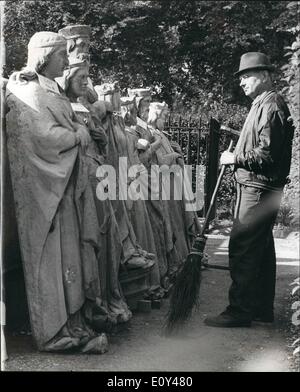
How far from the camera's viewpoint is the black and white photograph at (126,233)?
490 cm

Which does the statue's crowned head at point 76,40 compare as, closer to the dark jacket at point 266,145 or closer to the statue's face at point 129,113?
the statue's face at point 129,113

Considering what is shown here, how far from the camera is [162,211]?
7652 mm

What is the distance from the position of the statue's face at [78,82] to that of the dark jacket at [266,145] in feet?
5.09

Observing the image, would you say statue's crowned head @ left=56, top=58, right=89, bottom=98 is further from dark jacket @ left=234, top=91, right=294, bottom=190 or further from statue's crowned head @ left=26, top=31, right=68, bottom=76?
dark jacket @ left=234, top=91, right=294, bottom=190

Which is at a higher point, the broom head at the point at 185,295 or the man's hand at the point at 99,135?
the man's hand at the point at 99,135

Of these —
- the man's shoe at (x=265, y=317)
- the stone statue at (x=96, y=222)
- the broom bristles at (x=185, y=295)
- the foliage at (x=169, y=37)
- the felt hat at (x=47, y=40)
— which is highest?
the foliage at (x=169, y=37)

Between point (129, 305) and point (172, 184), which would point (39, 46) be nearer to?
point (129, 305)

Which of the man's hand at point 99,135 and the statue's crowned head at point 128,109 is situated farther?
the statue's crowned head at point 128,109

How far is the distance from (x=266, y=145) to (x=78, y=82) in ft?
5.81

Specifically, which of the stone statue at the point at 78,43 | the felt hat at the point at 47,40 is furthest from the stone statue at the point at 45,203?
the stone statue at the point at 78,43

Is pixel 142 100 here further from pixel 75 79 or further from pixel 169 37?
pixel 169 37
